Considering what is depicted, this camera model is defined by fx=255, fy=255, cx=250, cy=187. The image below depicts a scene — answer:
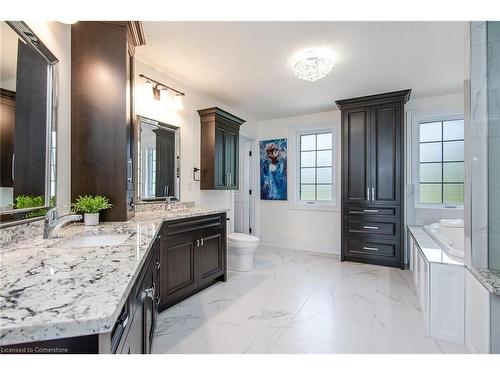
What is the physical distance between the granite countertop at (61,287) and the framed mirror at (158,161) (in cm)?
157

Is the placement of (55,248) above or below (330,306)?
above

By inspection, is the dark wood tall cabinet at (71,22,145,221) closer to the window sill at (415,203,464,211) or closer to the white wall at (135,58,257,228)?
the white wall at (135,58,257,228)

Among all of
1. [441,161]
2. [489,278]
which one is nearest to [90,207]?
[489,278]

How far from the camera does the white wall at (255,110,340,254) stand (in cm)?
438

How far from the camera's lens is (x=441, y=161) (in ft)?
12.1

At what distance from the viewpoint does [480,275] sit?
1.40m

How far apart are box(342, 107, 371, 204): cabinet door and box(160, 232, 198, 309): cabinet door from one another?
2.49 metres

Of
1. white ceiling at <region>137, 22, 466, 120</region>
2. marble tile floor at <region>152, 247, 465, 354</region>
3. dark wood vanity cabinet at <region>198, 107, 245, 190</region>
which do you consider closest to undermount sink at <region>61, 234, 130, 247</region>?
marble tile floor at <region>152, 247, 465, 354</region>

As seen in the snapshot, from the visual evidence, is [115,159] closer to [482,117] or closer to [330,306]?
[330,306]

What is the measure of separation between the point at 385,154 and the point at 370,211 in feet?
2.73

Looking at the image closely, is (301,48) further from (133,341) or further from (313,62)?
(133,341)

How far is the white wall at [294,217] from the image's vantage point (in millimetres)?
4379
